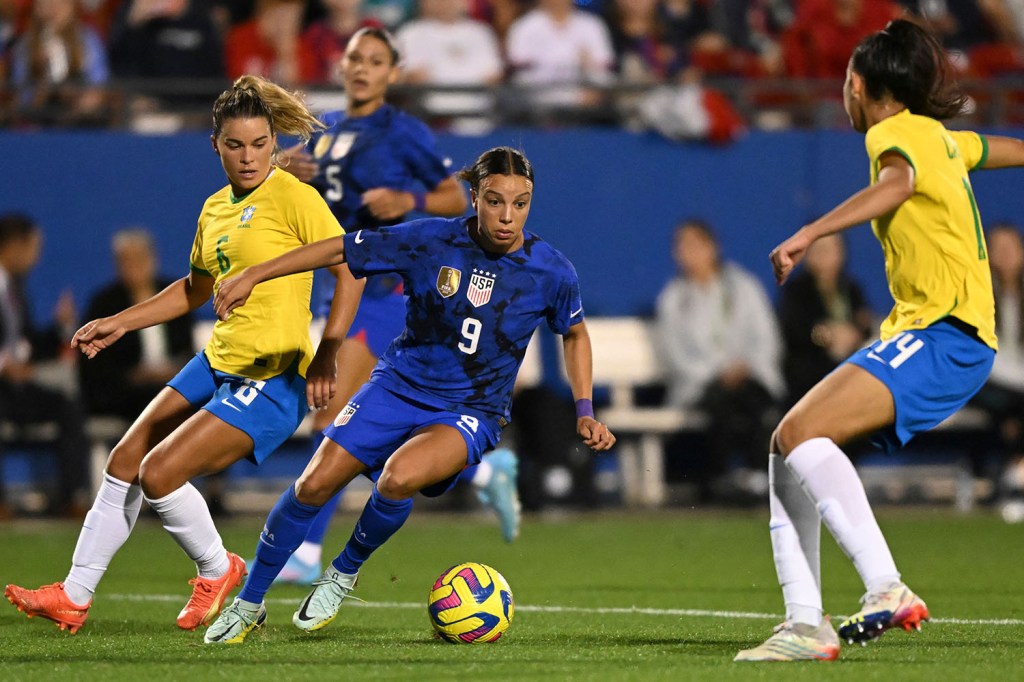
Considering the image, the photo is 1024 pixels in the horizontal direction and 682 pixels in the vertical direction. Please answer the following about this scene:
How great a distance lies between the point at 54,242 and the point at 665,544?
580 cm

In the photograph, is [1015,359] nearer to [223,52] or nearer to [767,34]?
[767,34]

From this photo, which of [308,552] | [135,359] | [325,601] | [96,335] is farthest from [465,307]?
[135,359]

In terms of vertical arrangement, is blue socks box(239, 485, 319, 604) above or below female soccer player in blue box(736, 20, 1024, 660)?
below

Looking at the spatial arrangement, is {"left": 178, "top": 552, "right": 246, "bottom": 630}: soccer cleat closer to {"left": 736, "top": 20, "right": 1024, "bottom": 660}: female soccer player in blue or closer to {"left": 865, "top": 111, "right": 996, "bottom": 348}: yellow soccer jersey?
{"left": 736, "top": 20, "right": 1024, "bottom": 660}: female soccer player in blue

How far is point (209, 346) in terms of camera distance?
6562mm

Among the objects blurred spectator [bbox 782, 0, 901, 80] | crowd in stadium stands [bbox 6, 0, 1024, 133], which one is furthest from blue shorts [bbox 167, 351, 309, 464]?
blurred spectator [bbox 782, 0, 901, 80]

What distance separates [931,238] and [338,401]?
11.9 ft

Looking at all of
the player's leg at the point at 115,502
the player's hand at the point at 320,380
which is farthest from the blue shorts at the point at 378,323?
the player's hand at the point at 320,380

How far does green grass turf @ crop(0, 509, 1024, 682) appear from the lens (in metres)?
5.32

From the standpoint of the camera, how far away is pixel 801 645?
17.3 feet

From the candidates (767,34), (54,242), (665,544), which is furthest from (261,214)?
(767,34)

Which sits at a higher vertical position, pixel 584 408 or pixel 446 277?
pixel 446 277

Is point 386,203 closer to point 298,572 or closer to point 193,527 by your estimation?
point 298,572

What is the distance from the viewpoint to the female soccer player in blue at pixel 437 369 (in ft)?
19.9
